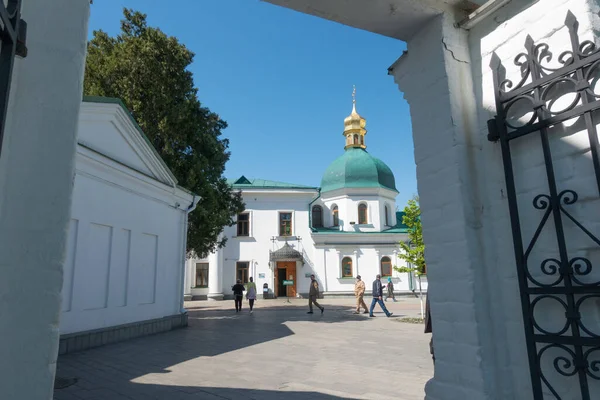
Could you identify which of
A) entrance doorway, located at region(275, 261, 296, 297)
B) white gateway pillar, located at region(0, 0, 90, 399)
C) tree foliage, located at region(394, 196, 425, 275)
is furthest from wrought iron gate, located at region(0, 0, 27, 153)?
entrance doorway, located at region(275, 261, 296, 297)

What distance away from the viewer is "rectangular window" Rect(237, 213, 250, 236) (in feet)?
96.9

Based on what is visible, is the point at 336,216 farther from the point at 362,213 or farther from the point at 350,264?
the point at 350,264

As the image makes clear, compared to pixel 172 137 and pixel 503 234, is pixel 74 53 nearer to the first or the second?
pixel 503 234

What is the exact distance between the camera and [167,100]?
1434 cm

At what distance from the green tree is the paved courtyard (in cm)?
547

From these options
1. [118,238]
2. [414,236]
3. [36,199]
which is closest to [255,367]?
[118,238]

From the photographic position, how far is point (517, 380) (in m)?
2.03

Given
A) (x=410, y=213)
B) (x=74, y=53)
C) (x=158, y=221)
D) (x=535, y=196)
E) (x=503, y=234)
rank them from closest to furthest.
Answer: (x=74, y=53)
(x=535, y=196)
(x=503, y=234)
(x=158, y=221)
(x=410, y=213)

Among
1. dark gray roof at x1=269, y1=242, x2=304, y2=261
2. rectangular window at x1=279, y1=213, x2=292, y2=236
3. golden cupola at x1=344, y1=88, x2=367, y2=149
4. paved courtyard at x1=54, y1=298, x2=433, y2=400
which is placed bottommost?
paved courtyard at x1=54, y1=298, x2=433, y2=400

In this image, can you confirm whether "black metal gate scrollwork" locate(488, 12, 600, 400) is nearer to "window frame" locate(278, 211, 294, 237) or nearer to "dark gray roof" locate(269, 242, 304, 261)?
"dark gray roof" locate(269, 242, 304, 261)

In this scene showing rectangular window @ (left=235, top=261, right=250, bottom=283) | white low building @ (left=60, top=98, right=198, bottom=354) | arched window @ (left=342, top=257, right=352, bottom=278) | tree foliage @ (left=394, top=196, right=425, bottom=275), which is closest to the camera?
white low building @ (left=60, top=98, right=198, bottom=354)

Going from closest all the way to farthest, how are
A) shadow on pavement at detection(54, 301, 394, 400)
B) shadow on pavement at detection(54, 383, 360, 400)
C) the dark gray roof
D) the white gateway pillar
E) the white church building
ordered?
1. the white gateway pillar
2. shadow on pavement at detection(54, 383, 360, 400)
3. shadow on pavement at detection(54, 301, 394, 400)
4. the dark gray roof
5. the white church building

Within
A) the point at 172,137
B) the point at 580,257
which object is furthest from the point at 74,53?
the point at 172,137

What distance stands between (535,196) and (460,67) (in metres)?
0.92
